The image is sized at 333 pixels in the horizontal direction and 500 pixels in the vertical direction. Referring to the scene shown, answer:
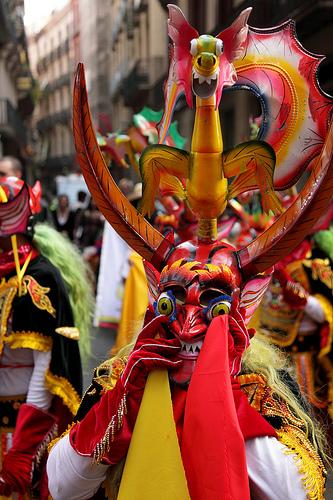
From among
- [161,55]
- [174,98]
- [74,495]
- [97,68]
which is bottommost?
[74,495]

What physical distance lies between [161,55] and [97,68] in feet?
69.7

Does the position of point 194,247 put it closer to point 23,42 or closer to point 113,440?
point 113,440

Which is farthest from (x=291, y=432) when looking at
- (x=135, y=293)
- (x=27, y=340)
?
(x=135, y=293)

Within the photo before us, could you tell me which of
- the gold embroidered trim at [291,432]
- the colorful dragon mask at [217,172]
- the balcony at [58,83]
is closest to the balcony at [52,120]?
the balcony at [58,83]

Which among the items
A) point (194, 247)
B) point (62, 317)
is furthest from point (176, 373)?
point (62, 317)

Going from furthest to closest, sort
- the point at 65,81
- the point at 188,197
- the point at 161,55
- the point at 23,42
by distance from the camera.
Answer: the point at 65,81
the point at 23,42
the point at 161,55
the point at 188,197

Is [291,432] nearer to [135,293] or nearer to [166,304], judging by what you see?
[166,304]

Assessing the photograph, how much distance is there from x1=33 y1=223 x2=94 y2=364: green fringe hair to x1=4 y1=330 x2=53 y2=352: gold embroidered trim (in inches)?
14.1

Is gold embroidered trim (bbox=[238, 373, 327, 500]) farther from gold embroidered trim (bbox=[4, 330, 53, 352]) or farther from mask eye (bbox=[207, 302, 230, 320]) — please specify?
gold embroidered trim (bbox=[4, 330, 53, 352])

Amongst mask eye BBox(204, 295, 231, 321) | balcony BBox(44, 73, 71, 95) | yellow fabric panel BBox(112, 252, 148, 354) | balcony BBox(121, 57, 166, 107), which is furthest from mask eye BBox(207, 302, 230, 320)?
balcony BBox(44, 73, 71, 95)

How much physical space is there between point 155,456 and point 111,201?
2.44 ft

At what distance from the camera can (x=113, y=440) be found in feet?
A: 5.22

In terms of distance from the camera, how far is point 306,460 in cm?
160

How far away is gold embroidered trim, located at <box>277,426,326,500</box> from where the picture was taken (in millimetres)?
1562
